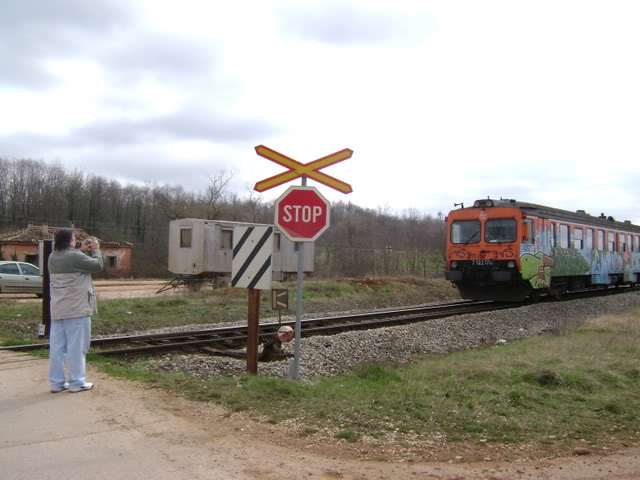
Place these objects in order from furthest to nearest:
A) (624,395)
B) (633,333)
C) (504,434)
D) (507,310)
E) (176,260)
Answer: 1. (176,260)
2. (507,310)
3. (633,333)
4. (624,395)
5. (504,434)

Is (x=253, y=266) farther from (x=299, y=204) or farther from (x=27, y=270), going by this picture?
(x=27, y=270)

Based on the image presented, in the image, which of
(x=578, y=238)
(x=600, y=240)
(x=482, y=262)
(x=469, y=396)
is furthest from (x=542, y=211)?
(x=469, y=396)

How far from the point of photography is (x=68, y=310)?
588 centimetres

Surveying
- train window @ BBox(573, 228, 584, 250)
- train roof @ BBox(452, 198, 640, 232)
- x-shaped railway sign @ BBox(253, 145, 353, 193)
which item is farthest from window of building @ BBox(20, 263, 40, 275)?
train window @ BBox(573, 228, 584, 250)

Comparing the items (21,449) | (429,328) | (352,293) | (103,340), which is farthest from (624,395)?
(352,293)

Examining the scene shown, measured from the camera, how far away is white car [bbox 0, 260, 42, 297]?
2306cm

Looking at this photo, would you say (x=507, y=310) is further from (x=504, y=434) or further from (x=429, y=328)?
(x=504, y=434)

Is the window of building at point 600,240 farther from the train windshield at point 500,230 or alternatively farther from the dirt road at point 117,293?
the dirt road at point 117,293

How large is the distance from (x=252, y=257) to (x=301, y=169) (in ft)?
4.02

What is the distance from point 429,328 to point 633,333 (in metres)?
4.10

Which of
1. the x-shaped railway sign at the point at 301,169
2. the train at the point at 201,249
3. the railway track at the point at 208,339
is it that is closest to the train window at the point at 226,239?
the train at the point at 201,249

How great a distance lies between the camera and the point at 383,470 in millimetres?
3900

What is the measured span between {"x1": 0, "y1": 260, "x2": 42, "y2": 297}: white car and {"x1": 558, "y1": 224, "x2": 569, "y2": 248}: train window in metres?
20.0

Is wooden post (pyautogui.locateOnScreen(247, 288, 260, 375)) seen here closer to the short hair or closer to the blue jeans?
the blue jeans
